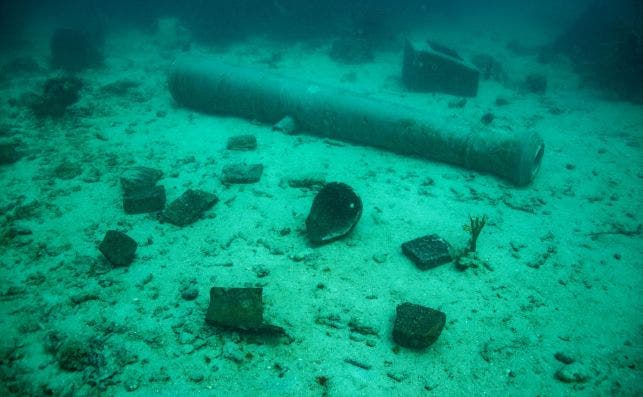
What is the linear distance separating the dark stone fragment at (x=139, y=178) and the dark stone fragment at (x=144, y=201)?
240 millimetres

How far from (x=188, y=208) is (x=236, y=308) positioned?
1746mm

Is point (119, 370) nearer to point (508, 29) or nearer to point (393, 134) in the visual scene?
point (393, 134)

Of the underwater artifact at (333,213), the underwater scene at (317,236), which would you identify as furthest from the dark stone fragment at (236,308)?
the underwater artifact at (333,213)

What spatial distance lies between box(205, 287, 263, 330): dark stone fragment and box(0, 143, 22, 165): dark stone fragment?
14.9ft

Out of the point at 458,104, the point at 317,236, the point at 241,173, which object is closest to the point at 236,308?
the point at 317,236

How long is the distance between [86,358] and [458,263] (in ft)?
11.0

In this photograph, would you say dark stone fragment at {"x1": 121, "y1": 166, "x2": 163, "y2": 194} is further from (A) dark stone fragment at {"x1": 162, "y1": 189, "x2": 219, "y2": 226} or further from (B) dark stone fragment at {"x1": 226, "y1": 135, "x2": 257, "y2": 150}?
(B) dark stone fragment at {"x1": 226, "y1": 135, "x2": 257, "y2": 150}

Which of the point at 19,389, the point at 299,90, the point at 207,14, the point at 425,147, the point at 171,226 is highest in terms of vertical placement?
Answer: the point at 207,14

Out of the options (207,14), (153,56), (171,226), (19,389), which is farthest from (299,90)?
(207,14)

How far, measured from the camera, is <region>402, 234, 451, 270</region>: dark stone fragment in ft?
11.3

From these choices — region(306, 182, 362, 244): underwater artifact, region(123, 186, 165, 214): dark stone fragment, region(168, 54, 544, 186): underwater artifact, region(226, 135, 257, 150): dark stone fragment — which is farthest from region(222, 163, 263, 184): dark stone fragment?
region(168, 54, 544, 186): underwater artifact

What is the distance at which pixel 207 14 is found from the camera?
12.7m

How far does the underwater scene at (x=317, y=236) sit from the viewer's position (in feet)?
8.60

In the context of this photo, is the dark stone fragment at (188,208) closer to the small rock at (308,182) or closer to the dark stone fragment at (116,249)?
the dark stone fragment at (116,249)
